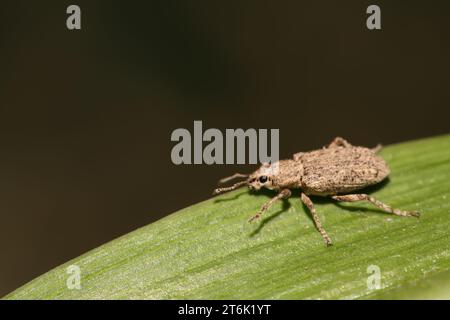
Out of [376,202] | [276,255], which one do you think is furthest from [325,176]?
[276,255]

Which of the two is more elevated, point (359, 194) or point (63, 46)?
point (63, 46)

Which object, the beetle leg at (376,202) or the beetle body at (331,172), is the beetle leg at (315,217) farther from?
the beetle leg at (376,202)

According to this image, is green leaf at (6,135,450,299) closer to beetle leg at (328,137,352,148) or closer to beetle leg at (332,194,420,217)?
beetle leg at (332,194,420,217)

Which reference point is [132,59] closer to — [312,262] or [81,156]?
[81,156]

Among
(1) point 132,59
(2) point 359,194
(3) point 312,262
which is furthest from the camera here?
(1) point 132,59

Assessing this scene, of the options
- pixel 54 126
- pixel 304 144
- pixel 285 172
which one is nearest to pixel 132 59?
pixel 54 126

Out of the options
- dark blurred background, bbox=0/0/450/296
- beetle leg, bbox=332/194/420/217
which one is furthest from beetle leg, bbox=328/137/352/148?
dark blurred background, bbox=0/0/450/296

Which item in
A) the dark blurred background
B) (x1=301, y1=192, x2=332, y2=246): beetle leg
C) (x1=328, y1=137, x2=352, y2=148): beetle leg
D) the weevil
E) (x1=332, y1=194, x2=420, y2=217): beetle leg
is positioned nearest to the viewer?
(x1=301, y1=192, x2=332, y2=246): beetle leg

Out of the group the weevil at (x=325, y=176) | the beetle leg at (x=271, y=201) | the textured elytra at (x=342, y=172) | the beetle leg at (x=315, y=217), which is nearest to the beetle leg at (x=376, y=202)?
the weevil at (x=325, y=176)
